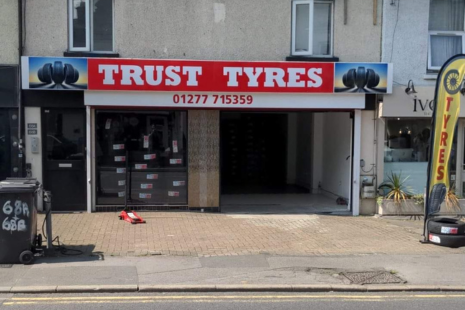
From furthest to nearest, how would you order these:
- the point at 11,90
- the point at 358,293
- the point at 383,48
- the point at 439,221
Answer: the point at 383,48 < the point at 11,90 < the point at 439,221 < the point at 358,293

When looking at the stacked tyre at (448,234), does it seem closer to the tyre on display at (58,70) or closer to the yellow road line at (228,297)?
the yellow road line at (228,297)

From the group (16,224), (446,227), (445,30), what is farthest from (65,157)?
(445,30)

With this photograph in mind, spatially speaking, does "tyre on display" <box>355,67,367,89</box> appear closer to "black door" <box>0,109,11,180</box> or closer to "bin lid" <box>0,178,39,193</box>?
"bin lid" <box>0,178,39,193</box>

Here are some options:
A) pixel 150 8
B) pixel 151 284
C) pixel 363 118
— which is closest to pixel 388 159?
pixel 363 118

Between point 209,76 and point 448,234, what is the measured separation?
19.6 feet

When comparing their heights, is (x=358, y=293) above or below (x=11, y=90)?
below

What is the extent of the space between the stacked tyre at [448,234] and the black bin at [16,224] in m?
7.14

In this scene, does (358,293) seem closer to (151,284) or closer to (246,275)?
(246,275)

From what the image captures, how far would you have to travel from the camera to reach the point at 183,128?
12023 mm

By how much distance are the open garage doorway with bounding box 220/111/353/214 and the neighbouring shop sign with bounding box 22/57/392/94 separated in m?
1.53

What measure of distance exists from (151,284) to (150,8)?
705cm

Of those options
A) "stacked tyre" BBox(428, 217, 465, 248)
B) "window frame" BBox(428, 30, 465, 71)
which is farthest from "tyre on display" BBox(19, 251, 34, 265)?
"window frame" BBox(428, 30, 465, 71)

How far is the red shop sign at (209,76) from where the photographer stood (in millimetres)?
11133

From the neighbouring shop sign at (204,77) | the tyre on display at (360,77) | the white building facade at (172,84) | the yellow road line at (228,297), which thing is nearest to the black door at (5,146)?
the white building facade at (172,84)
